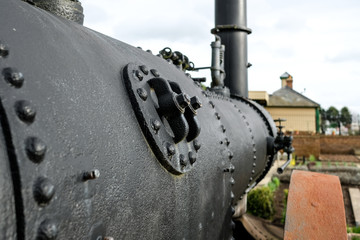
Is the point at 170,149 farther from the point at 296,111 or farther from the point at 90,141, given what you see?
the point at 296,111

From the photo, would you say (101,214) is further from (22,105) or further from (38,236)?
(22,105)

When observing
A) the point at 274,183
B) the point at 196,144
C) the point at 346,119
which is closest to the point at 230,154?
the point at 196,144

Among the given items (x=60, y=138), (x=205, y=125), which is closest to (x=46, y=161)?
(x=60, y=138)

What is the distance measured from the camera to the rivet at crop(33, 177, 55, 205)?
2.05 ft

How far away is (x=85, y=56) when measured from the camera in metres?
0.95

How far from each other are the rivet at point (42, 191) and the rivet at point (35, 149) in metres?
0.04

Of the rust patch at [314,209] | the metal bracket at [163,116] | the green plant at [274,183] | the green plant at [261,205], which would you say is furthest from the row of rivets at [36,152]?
the green plant at [274,183]

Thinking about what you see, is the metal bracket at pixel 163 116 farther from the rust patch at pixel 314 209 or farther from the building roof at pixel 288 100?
the building roof at pixel 288 100

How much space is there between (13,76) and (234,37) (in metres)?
3.45

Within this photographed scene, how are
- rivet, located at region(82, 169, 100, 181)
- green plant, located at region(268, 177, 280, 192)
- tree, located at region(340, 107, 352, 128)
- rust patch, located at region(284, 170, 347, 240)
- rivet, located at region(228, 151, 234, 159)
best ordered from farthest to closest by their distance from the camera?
1. tree, located at region(340, 107, 352, 128)
2. green plant, located at region(268, 177, 280, 192)
3. rust patch, located at region(284, 170, 347, 240)
4. rivet, located at region(228, 151, 234, 159)
5. rivet, located at region(82, 169, 100, 181)

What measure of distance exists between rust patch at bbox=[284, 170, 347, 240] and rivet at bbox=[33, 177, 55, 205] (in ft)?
5.15

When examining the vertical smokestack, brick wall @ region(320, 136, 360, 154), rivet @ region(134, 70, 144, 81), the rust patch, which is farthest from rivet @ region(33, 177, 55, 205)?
brick wall @ region(320, 136, 360, 154)

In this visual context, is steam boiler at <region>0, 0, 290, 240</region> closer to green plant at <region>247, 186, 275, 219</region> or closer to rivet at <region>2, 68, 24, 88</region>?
rivet at <region>2, 68, 24, 88</region>

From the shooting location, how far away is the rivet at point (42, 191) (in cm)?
62
